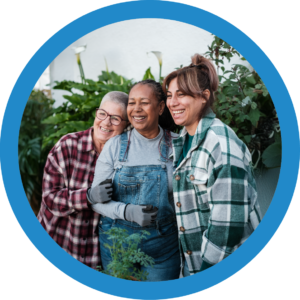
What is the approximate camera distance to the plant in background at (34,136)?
6.31 ft

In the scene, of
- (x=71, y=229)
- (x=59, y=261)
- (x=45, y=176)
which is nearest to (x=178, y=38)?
(x=45, y=176)

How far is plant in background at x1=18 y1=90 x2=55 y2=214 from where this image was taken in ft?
6.31

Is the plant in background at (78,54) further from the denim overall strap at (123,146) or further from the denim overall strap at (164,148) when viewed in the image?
the denim overall strap at (164,148)

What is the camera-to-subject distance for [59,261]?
1.92 m

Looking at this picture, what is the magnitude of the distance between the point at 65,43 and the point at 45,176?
2.48 ft

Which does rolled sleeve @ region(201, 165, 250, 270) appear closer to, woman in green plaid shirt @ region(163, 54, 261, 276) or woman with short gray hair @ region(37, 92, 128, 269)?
woman in green plaid shirt @ region(163, 54, 261, 276)

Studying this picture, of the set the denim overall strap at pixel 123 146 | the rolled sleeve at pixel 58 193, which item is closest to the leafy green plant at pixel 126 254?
the rolled sleeve at pixel 58 193

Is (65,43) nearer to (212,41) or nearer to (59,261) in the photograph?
(212,41)

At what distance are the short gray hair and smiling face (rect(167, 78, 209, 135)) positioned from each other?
0.75ft

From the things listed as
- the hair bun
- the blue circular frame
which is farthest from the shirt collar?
the hair bun

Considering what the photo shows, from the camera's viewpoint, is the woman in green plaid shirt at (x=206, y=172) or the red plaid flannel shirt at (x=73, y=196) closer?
the woman in green plaid shirt at (x=206, y=172)

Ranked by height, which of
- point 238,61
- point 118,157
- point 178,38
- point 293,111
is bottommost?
point 118,157

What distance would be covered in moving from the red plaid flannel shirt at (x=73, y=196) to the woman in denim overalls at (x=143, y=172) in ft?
0.30

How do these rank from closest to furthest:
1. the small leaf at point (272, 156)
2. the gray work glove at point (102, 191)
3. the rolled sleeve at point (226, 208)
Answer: the rolled sleeve at point (226, 208) → the gray work glove at point (102, 191) → the small leaf at point (272, 156)
